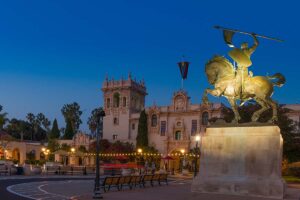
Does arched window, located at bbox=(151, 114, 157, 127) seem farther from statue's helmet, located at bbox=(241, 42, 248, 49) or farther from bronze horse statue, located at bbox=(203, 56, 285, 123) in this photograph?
statue's helmet, located at bbox=(241, 42, 248, 49)

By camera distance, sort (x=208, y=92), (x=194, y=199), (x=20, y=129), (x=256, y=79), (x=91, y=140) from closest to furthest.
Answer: (x=194, y=199) < (x=256, y=79) < (x=208, y=92) < (x=91, y=140) < (x=20, y=129)

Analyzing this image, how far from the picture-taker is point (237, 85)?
21.6 m

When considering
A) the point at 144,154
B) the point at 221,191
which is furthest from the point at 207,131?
the point at 144,154

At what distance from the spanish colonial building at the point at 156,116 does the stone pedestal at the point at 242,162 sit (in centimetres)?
4626

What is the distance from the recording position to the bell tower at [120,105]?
79.8m

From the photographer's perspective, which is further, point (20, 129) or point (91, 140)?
point (20, 129)

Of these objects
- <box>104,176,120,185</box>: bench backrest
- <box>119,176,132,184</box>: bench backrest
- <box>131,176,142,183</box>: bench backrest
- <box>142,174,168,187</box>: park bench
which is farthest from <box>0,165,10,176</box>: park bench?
<box>104,176,120,185</box>: bench backrest

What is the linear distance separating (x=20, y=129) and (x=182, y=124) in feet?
181

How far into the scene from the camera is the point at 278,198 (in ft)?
61.9

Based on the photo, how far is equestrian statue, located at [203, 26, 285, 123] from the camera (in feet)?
69.8

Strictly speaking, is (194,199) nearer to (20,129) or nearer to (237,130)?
(237,130)

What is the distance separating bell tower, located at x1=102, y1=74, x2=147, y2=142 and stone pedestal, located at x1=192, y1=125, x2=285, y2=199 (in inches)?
2242

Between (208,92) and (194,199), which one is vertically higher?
(208,92)

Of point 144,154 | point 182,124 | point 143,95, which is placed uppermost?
point 143,95
